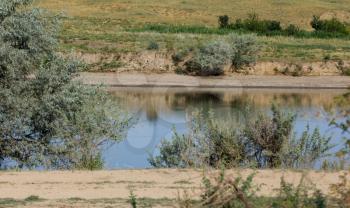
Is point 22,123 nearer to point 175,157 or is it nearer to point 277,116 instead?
point 175,157

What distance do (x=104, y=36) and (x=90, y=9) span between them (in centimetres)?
2858

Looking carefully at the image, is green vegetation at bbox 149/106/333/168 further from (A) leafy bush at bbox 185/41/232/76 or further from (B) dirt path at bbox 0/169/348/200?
(A) leafy bush at bbox 185/41/232/76

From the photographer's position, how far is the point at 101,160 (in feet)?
61.3

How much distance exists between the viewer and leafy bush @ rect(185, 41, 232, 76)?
2122 inches

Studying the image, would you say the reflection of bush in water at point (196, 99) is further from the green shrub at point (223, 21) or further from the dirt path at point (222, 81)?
the green shrub at point (223, 21)

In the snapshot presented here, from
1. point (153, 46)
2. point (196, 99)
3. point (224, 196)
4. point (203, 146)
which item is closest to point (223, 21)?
point (153, 46)

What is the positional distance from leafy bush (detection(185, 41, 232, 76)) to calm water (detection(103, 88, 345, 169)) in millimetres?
3959

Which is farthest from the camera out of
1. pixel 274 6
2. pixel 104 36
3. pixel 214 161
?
pixel 274 6

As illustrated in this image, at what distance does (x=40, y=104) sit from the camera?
20.0 meters

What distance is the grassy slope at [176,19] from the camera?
6081cm

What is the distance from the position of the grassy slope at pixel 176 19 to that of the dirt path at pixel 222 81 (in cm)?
419

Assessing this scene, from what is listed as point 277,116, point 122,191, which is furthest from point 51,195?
A: point 277,116

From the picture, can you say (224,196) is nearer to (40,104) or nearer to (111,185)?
(111,185)

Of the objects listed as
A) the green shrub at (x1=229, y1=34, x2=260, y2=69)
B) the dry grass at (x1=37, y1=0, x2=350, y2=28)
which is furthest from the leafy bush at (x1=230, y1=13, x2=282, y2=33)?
the green shrub at (x1=229, y1=34, x2=260, y2=69)
